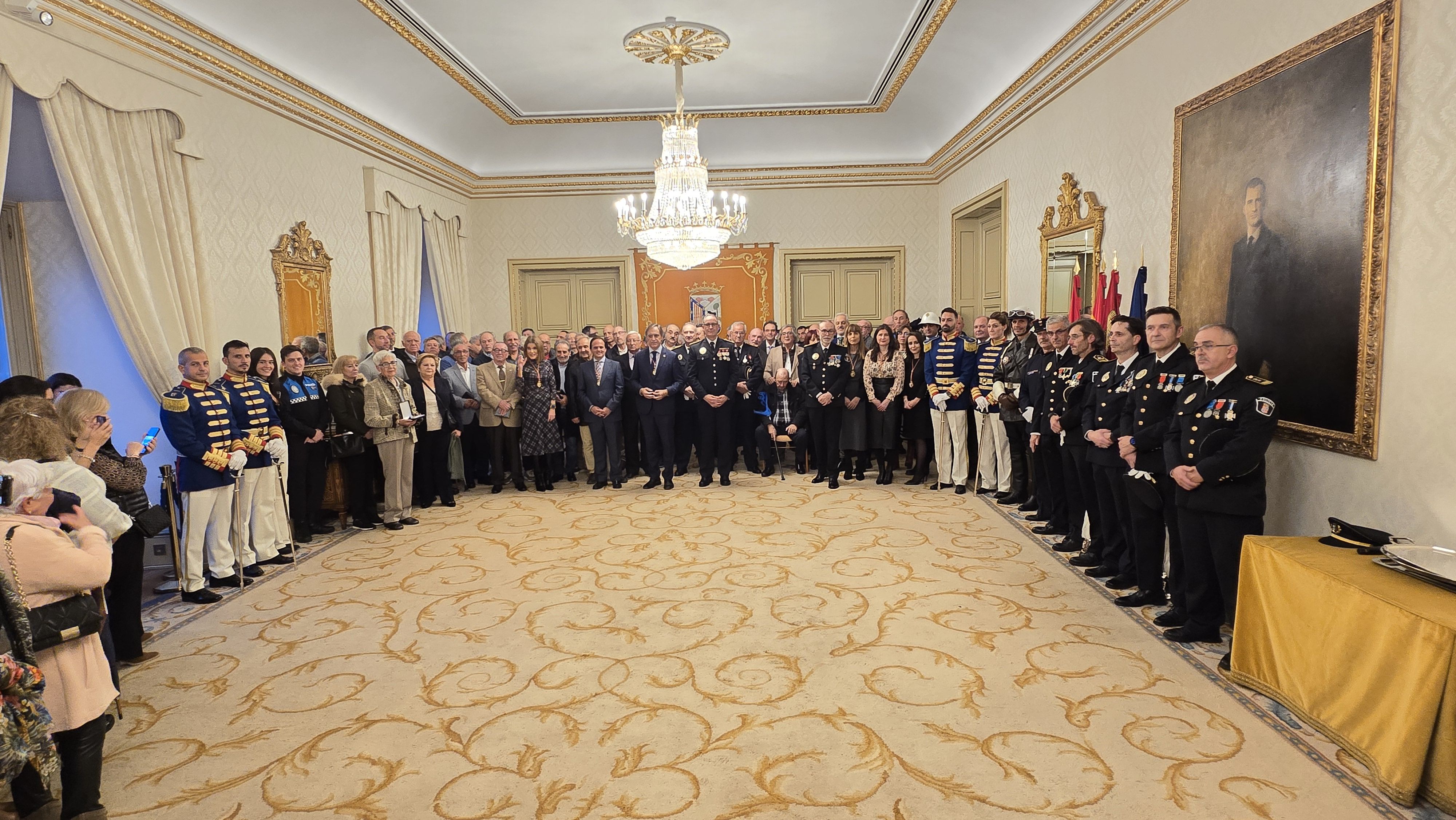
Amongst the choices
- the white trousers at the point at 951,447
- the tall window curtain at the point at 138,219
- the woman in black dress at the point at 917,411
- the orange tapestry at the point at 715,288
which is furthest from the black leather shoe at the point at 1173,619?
the orange tapestry at the point at 715,288

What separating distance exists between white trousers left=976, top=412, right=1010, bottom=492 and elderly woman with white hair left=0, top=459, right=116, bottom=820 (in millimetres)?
5541

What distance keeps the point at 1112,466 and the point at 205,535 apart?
5.13 m

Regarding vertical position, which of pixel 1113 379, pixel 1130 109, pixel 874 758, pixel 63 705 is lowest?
pixel 874 758

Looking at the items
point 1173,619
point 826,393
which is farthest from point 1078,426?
point 826,393

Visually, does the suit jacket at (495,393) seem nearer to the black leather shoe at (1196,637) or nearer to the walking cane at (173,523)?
the walking cane at (173,523)

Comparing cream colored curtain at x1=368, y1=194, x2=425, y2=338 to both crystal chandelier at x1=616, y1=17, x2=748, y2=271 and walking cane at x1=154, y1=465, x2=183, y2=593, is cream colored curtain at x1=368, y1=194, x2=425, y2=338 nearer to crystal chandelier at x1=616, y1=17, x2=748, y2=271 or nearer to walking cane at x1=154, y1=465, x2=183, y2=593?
crystal chandelier at x1=616, y1=17, x2=748, y2=271

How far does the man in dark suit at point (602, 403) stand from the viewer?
704cm

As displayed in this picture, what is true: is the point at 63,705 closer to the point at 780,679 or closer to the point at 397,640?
the point at 397,640

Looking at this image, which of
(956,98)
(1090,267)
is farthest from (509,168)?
(1090,267)

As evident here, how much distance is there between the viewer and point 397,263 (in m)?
8.11

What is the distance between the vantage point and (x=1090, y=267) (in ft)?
19.0

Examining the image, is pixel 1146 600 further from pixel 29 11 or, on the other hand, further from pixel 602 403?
pixel 29 11

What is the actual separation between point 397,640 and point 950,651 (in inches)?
103

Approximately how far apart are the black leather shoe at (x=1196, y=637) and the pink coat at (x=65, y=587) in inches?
161
